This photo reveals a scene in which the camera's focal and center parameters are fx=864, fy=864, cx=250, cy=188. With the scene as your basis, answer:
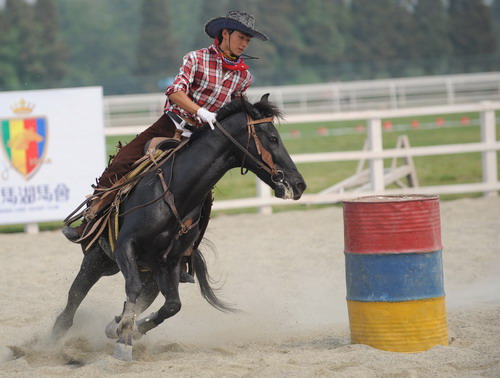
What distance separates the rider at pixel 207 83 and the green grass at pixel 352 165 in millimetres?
5674

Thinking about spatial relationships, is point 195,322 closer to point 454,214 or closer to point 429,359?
point 429,359

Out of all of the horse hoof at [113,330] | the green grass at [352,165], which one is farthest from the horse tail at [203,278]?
the green grass at [352,165]

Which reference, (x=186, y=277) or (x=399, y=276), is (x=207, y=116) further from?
(x=399, y=276)

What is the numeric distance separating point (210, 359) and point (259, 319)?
5.29 feet

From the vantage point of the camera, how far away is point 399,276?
5582 mm

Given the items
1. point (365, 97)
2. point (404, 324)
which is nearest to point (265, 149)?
point (404, 324)

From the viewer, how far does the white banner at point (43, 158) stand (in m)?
11.9

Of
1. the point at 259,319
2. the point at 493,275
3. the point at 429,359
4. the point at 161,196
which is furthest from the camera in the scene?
the point at 493,275

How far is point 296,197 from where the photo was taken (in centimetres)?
565

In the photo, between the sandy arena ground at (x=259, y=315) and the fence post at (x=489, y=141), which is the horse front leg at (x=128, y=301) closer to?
the sandy arena ground at (x=259, y=315)

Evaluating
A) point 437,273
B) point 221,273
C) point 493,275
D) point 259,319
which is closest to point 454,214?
point 493,275

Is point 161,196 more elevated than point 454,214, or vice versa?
point 161,196

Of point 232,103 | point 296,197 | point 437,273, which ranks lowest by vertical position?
point 437,273

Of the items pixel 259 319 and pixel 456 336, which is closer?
pixel 456 336
